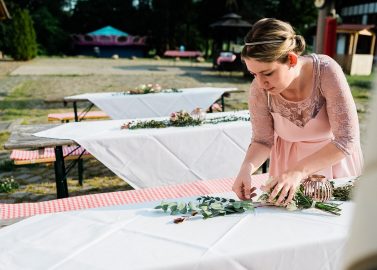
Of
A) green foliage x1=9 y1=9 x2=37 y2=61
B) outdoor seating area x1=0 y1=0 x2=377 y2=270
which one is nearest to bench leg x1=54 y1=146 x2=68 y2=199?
outdoor seating area x1=0 y1=0 x2=377 y2=270

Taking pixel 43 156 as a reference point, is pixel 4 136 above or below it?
below

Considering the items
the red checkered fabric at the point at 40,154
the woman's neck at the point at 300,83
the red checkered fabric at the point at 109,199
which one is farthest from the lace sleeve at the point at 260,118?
the red checkered fabric at the point at 40,154

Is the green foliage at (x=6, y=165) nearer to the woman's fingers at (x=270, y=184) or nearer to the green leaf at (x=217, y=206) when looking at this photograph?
the green leaf at (x=217, y=206)

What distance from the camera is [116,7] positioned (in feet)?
128

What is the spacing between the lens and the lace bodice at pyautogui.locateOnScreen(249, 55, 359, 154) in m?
1.92

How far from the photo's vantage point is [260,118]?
2189 mm

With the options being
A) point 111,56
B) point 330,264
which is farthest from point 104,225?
point 111,56

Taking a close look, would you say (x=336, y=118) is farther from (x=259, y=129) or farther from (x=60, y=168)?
(x=60, y=168)

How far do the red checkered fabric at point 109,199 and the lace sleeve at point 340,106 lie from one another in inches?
51.2

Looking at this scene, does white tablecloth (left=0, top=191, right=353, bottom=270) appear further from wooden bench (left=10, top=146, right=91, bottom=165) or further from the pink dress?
wooden bench (left=10, top=146, right=91, bottom=165)

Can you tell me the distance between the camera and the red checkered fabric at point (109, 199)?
263 centimetres

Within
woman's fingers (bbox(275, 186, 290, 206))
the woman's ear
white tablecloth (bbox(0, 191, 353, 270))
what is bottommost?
white tablecloth (bbox(0, 191, 353, 270))

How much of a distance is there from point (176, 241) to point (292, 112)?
1010mm

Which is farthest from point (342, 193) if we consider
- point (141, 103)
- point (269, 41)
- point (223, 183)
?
point (141, 103)
